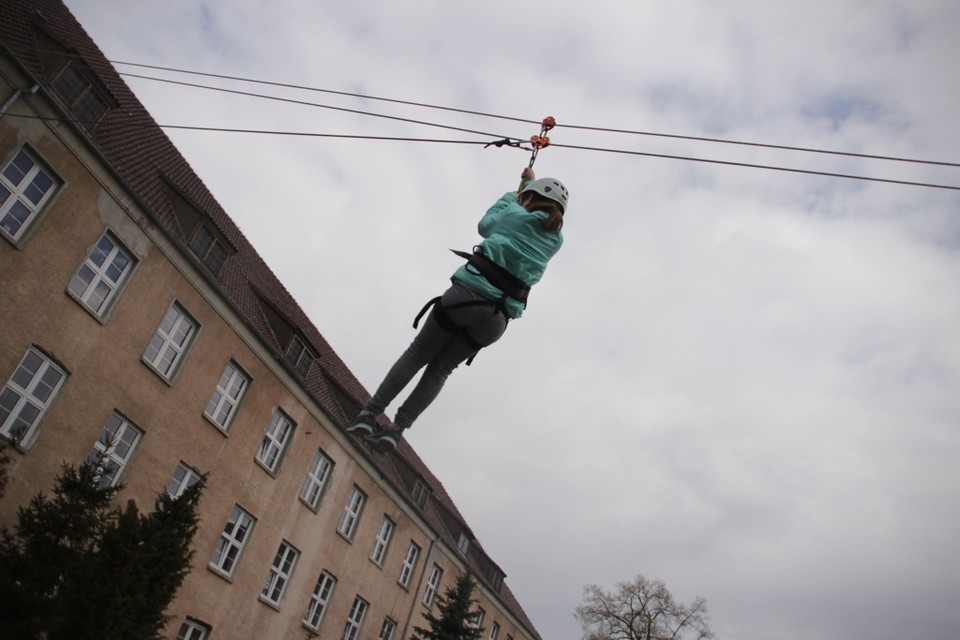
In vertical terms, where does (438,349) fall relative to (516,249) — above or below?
below

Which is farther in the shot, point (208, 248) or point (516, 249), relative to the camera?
point (208, 248)

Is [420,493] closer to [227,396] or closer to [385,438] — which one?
[227,396]

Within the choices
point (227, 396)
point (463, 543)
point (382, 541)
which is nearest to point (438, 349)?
point (227, 396)

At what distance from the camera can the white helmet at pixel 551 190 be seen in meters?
5.55

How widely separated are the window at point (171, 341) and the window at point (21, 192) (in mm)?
3694

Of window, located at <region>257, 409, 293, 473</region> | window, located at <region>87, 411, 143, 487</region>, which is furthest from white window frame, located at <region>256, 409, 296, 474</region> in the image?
window, located at <region>87, 411, 143, 487</region>

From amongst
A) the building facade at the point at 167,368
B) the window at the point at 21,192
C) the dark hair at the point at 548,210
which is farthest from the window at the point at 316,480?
the dark hair at the point at 548,210

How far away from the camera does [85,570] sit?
10680 mm

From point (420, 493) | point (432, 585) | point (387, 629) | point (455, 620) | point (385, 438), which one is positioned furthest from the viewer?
point (432, 585)

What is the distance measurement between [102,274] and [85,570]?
21.0 feet

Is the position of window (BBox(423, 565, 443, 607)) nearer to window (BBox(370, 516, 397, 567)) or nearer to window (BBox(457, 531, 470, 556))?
window (BBox(457, 531, 470, 556))

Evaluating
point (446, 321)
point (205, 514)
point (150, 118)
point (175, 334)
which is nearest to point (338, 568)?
point (205, 514)

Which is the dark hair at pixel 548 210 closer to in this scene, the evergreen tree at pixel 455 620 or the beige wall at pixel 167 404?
the beige wall at pixel 167 404

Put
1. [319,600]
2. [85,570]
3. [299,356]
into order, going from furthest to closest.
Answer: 1. [319,600]
2. [299,356]
3. [85,570]
